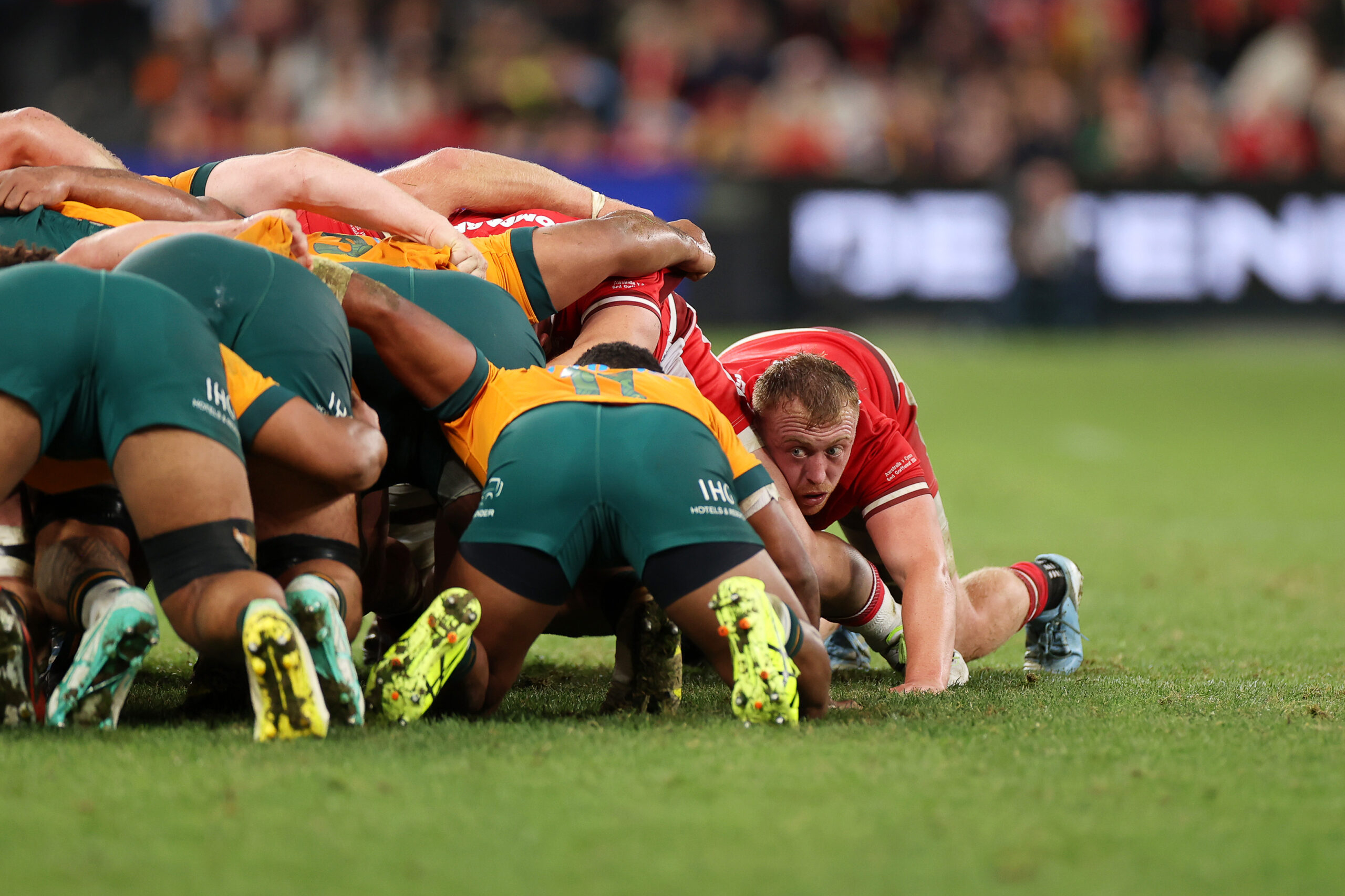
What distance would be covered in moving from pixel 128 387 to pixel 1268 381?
11.6 m

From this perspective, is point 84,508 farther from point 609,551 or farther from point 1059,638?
point 1059,638

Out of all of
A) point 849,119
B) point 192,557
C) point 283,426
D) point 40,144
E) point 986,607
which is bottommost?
point 986,607

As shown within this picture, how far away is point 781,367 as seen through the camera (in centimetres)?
423

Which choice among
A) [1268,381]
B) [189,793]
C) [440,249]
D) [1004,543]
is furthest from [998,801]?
[1268,381]

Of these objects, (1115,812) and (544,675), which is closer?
(1115,812)

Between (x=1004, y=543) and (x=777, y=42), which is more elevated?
(x=777, y=42)

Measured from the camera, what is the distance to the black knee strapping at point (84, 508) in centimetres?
341

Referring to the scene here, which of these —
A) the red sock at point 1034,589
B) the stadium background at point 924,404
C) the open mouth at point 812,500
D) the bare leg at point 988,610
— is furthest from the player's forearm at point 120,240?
the red sock at point 1034,589

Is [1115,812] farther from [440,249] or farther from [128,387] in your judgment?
[440,249]

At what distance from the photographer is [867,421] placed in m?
4.40

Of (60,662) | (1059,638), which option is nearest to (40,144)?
(60,662)

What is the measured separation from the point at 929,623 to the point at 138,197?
2568 millimetres

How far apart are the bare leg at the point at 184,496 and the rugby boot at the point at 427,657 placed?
28cm

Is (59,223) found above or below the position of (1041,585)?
above
